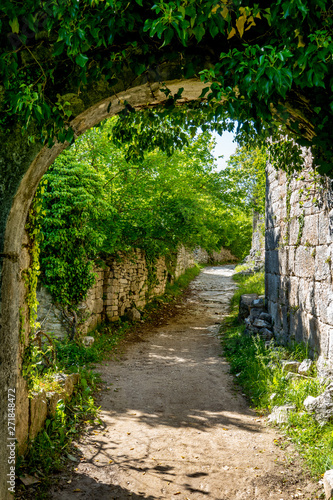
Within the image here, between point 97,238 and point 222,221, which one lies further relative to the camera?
point 222,221

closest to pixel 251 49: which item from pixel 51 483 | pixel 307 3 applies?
pixel 307 3

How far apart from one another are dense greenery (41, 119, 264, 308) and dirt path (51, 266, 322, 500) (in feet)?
6.90

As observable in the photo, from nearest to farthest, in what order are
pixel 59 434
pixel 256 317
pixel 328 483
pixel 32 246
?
pixel 328 483 < pixel 32 246 < pixel 59 434 < pixel 256 317

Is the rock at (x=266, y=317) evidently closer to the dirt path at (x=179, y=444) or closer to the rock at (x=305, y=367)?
the dirt path at (x=179, y=444)

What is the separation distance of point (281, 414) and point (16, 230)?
11.5 ft

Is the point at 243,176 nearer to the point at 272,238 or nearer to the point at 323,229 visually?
the point at 272,238

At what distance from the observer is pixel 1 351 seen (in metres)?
2.69

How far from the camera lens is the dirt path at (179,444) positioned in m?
3.23

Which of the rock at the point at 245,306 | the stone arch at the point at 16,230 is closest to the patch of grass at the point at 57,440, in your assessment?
the stone arch at the point at 16,230

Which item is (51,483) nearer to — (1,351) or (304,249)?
(1,351)

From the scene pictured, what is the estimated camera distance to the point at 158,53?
2656mm

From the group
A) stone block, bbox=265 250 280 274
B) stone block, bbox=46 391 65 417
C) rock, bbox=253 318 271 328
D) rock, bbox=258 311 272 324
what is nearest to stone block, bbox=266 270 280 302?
stone block, bbox=265 250 280 274

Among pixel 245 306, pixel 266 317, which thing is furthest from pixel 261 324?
pixel 245 306

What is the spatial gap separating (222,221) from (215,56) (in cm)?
955
